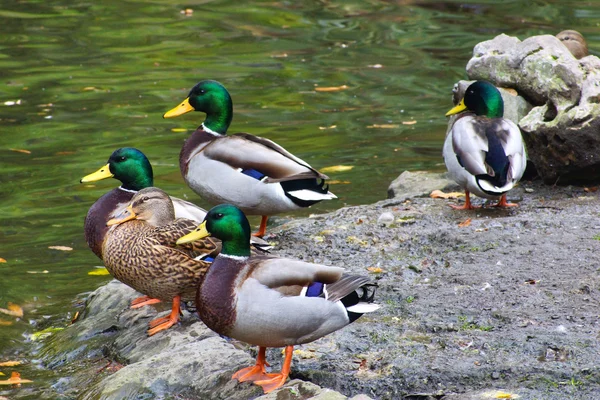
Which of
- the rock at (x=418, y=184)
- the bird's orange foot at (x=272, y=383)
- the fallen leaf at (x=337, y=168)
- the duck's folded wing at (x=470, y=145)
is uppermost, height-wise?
the duck's folded wing at (x=470, y=145)

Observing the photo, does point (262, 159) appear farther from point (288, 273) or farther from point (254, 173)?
point (288, 273)

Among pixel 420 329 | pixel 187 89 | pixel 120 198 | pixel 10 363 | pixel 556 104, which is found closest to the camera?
pixel 420 329

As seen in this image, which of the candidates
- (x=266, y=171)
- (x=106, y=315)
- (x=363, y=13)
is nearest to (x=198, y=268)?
(x=106, y=315)

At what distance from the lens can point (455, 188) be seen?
780 centimetres

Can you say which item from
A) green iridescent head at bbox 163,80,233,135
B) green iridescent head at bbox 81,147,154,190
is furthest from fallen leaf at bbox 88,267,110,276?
green iridescent head at bbox 81,147,154,190

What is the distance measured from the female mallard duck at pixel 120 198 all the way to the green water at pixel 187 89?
0.84 metres

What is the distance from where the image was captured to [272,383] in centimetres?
407

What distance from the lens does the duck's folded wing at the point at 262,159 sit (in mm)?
6230

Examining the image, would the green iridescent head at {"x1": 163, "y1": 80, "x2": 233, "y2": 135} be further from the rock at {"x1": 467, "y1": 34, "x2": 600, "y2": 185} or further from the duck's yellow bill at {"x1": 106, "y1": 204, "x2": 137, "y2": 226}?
the rock at {"x1": 467, "y1": 34, "x2": 600, "y2": 185}

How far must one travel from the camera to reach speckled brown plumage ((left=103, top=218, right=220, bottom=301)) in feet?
16.1

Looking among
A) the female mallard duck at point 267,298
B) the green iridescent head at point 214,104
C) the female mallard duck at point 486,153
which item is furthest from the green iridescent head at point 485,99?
the female mallard duck at point 267,298

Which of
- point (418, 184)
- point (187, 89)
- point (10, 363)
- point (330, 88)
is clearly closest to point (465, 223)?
point (418, 184)

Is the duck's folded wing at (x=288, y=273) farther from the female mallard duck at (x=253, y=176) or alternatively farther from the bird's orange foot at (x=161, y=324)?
the female mallard duck at (x=253, y=176)

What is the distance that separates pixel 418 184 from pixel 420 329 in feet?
11.0
